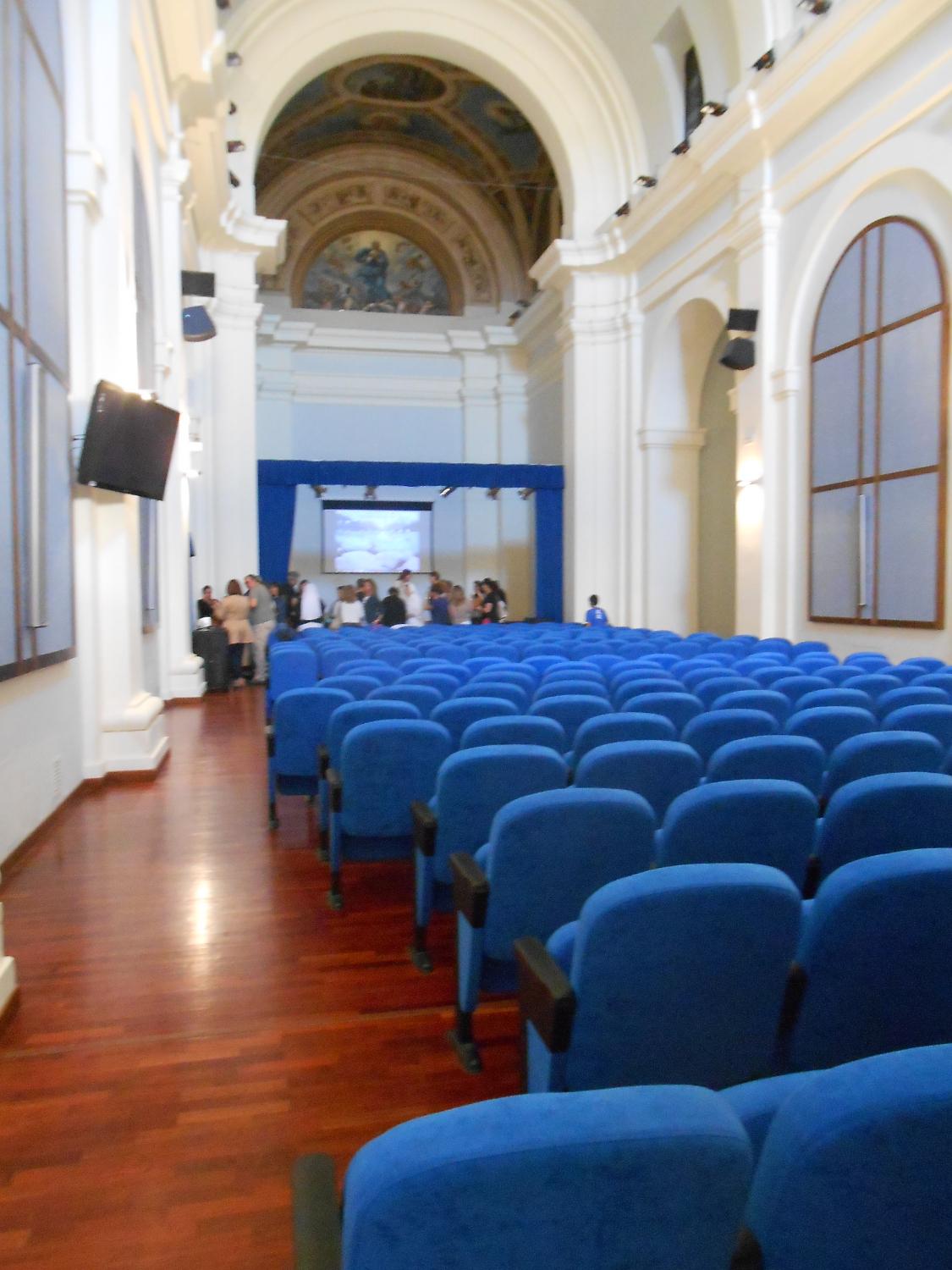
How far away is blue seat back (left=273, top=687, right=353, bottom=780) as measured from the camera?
4773mm

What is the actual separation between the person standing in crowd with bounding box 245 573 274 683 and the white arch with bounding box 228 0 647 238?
6566 millimetres

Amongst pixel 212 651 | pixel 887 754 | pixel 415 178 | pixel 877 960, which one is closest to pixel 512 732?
pixel 887 754

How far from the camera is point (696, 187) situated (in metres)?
12.7

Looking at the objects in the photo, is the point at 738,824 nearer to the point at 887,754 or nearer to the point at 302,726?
the point at 887,754

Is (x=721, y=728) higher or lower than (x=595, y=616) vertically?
lower

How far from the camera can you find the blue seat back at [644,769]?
296 centimetres

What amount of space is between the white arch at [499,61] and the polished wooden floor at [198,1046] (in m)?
13.7

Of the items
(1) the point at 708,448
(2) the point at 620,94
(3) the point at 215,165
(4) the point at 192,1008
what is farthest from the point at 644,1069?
(2) the point at 620,94

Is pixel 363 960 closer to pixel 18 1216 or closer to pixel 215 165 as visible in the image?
pixel 18 1216

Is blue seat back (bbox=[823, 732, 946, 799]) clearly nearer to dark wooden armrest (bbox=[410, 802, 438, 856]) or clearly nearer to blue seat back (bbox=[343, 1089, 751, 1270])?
dark wooden armrest (bbox=[410, 802, 438, 856])

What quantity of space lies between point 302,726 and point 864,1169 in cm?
412

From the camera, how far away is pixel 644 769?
9.81 ft

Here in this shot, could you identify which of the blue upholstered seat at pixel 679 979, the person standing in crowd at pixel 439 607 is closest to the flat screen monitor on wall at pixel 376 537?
the person standing in crowd at pixel 439 607

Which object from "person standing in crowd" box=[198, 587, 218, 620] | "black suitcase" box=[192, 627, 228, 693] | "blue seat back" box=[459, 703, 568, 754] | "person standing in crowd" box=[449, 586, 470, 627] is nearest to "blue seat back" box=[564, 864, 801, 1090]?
"blue seat back" box=[459, 703, 568, 754]
